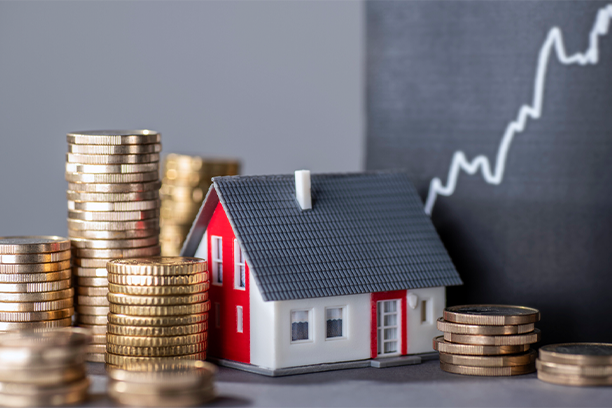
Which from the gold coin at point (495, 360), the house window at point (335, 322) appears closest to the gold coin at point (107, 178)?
the house window at point (335, 322)

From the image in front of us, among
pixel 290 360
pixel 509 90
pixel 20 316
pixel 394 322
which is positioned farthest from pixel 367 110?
pixel 20 316

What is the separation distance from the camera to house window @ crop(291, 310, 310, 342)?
235 inches

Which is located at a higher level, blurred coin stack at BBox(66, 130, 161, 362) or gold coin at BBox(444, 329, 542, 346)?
blurred coin stack at BBox(66, 130, 161, 362)

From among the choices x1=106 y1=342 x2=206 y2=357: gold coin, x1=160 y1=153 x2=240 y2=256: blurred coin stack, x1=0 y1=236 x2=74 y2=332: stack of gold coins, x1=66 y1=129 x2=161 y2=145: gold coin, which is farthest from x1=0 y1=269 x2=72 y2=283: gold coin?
x1=160 y1=153 x2=240 y2=256: blurred coin stack

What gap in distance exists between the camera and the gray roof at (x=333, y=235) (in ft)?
19.6

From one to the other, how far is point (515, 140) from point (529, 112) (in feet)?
0.64

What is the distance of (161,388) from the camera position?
5023 millimetres

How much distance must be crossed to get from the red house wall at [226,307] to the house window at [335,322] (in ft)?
1.49

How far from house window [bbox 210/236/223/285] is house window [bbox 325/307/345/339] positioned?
70 cm

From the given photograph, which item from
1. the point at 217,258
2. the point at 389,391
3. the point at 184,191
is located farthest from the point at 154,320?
the point at 184,191

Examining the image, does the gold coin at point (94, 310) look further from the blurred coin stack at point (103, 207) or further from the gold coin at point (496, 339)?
the gold coin at point (496, 339)

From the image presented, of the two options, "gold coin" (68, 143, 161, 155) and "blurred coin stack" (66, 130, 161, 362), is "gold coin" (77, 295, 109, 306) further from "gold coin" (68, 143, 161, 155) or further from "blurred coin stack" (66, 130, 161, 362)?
"gold coin" (68, 143, 161, 155)

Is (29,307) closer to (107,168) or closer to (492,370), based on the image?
(107,168)

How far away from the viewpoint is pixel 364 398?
538 centimetres
